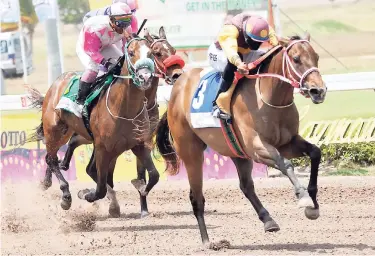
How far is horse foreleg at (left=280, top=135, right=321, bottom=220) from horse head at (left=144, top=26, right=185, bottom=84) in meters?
1.94

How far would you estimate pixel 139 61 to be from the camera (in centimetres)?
827

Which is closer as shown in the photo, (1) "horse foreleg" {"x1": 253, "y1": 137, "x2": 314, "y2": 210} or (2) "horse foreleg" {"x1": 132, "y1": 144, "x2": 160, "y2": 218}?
(1) "horse foreleg" {"x1": 253, "y1": 137, "x2": 314, "y2": 210}

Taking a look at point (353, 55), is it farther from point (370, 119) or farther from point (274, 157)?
point (274, 157)

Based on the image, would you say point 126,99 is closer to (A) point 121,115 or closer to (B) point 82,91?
(A) point 121,115

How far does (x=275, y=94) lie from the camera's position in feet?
23.0

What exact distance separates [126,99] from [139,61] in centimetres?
72

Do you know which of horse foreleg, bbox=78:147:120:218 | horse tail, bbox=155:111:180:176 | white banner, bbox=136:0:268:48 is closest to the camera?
horse tail, bbox=155:111:180:176

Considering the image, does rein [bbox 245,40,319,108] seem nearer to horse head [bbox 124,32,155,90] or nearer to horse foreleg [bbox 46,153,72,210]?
horse head [bbox 124,32,155,90]

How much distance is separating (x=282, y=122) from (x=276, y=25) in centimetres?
556

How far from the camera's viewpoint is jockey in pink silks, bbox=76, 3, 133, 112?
906 cm

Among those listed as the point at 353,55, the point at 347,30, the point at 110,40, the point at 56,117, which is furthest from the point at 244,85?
the point at 347,30

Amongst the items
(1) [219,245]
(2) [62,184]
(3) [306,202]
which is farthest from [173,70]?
(3) [306,202]

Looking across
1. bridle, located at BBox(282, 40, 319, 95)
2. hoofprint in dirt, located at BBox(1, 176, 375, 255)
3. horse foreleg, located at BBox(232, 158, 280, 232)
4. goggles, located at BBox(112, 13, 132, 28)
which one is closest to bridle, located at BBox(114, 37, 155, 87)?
goggles, located at BBox(112, 13, 132, 28)

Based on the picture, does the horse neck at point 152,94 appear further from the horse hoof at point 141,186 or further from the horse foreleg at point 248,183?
the horse foreleg at point 248,183
